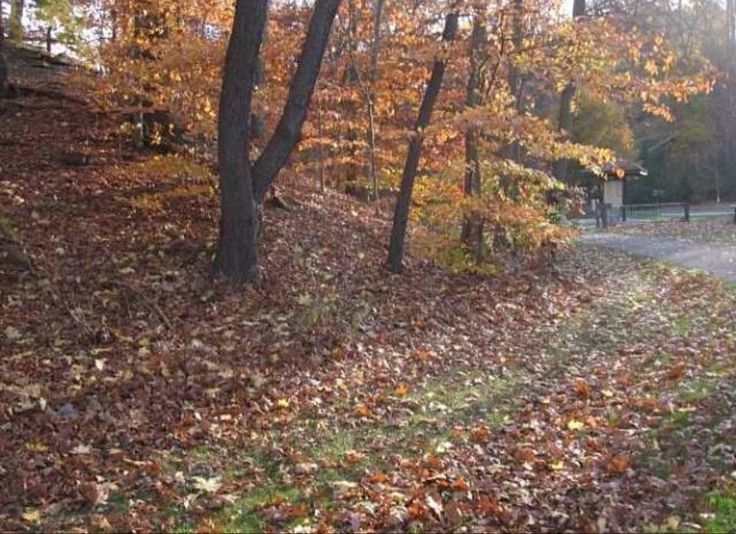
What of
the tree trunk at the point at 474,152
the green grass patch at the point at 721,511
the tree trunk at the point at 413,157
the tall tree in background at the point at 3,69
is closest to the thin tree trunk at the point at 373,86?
the tree trunk at the point at 474,152

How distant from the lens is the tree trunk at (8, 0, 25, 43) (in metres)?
18.7

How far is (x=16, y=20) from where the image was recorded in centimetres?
1988

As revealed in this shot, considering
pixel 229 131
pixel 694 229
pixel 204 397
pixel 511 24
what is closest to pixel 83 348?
pixel 204 397

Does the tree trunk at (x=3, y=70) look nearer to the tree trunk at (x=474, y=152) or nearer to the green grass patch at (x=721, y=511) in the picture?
the tree trunk at (x=474, y=152)

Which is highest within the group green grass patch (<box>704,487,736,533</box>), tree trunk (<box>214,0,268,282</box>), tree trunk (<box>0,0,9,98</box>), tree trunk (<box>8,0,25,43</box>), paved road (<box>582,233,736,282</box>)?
tree trunk (<box>8,0,25,43</box>)

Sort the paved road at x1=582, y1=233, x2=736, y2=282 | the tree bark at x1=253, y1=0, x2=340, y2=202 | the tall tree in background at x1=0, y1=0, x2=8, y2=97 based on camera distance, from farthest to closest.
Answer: the tall tree in background at x1=0, y1=0, x2=8, y2=97, the paved road at x1=582, y1=233, x2=736, y2=282, the tree bark at x1=253, y1=0, x2=340, y2=202

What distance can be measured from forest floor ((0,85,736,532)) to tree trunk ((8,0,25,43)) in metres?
6.52

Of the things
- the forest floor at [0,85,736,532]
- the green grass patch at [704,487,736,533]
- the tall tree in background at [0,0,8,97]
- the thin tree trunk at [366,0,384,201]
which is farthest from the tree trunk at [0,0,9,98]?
the green grass patch at [704,487,736,533]

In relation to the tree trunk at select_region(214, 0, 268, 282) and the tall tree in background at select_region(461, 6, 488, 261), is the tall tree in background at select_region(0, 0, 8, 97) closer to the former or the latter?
the tree trunk at select_region(214, 0, 268, 282)

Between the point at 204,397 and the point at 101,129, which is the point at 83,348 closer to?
the point at 204,397

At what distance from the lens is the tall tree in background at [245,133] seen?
9688mm

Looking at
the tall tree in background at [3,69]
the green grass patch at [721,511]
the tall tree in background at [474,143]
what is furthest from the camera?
the tall tree in background at [3,69]

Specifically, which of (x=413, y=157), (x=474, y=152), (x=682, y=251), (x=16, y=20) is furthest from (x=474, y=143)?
(x=16, y=20)

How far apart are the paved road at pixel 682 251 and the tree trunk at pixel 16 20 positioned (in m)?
16.9
